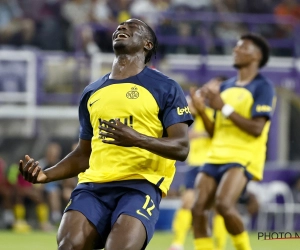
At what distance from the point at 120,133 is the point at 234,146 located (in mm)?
3384

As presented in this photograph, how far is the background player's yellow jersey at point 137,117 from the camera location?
532 cm

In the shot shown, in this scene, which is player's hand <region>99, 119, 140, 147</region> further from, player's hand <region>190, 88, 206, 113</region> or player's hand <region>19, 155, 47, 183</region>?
player's hand <region>190, 88, 206, 113</region>

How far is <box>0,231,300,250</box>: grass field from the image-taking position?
11.0 m

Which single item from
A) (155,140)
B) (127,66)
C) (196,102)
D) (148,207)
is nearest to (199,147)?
(196,102)

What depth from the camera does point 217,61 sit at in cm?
1686

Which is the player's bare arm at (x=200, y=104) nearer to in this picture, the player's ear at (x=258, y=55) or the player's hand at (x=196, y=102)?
the player's hand at (x=196, y=102)

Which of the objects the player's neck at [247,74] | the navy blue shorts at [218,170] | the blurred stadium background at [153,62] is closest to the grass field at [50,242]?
the blurred stadium background at [153,62]

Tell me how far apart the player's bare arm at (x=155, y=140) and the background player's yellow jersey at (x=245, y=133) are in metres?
2.78

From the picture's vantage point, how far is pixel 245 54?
A: 8461 mm

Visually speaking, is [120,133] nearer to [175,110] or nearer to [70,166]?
[175,110]

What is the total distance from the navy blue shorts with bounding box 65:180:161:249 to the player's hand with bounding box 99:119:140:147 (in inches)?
18.2

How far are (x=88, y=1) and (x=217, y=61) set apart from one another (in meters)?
3.39

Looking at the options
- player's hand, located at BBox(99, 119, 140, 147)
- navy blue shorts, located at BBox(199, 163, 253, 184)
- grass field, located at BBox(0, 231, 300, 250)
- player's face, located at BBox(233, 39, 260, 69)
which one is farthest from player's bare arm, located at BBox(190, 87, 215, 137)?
grass field, located at BBox(0, 231, 300, 250)

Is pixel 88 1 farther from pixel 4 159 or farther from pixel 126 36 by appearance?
pixel 126 36
